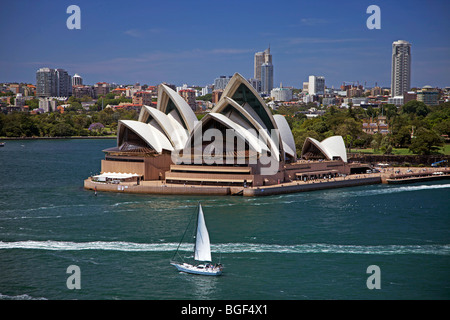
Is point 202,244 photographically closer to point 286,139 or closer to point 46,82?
point 286,139

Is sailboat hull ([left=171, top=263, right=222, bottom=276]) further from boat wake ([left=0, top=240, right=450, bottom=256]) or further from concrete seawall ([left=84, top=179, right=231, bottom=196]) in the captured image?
concrete seawall ([left=84, top=179, right=231, bottom=196])

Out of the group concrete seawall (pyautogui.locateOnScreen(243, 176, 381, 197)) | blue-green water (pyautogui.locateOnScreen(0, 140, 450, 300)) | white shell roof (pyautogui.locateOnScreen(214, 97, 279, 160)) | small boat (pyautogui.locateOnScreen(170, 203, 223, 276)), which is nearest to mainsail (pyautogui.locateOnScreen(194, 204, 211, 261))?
small boat (pyautogui.locateOnScreen(170, 203, 223, 276))

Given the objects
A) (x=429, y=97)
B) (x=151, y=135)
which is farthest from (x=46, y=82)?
(x=151, y=135)

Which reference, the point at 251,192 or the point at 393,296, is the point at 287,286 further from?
the point at 251,192

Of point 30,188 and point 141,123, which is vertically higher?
point 141,123

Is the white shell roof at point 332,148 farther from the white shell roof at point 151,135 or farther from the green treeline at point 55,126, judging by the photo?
the green treeline at point 55,126

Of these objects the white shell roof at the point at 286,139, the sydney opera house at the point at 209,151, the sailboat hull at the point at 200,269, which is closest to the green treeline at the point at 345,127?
the white shell roof at the point at 286,139
